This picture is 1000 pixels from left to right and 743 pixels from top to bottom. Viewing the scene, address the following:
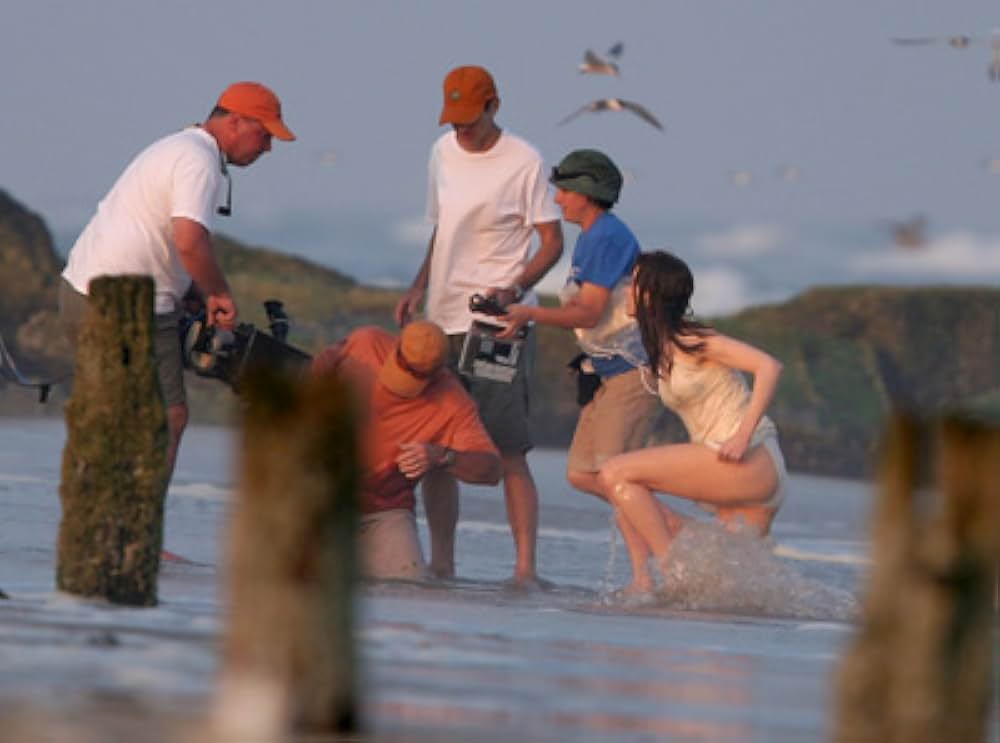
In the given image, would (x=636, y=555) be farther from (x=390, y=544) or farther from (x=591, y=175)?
(x=591, y=175)

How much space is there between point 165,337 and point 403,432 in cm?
123

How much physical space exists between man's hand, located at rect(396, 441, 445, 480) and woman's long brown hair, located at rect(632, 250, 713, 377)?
1048mm

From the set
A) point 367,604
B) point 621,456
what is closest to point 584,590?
point 621,456

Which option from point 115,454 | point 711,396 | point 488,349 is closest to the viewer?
point 115,454

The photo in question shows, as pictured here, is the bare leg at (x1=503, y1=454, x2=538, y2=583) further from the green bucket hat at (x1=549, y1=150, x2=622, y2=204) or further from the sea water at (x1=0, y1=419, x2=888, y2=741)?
the green bucket hat at (x1=549, y1=150, x2=622, y2=204)

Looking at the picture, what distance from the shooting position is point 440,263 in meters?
13.0

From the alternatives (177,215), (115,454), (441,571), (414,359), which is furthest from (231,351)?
(115,454)

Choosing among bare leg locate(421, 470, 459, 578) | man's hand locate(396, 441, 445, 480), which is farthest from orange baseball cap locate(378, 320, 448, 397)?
bare leg locate(421, 470, 459, 578)

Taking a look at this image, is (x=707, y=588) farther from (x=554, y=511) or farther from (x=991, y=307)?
(x=991, y=307)

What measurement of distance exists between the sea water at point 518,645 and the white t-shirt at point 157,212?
1.34 m

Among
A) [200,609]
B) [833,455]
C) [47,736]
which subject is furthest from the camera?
[833,455]

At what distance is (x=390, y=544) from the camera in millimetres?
12406

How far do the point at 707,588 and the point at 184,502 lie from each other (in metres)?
7.71

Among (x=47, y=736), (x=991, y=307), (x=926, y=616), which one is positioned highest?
(x=991, y=307)
